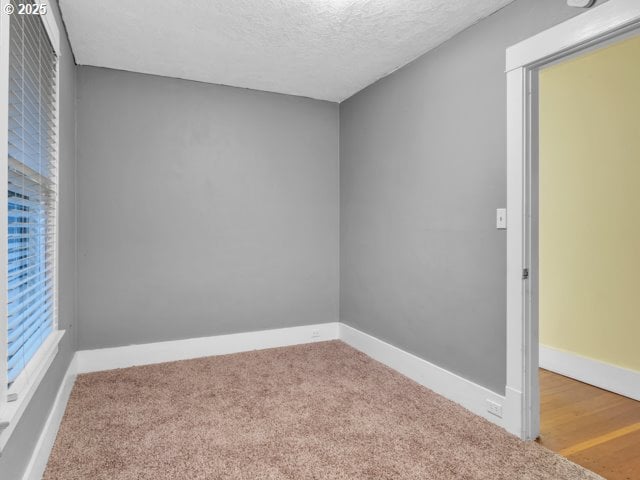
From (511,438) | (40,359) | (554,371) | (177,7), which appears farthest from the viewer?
(554,371)

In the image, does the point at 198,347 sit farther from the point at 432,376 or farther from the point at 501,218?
the point at 501,218

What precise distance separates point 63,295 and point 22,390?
3.88 ft

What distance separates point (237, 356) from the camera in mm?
3424

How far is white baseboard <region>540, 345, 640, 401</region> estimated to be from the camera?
2.66m

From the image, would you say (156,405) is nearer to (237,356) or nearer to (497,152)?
(237,356)

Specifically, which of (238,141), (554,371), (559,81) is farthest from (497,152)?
(238,141)

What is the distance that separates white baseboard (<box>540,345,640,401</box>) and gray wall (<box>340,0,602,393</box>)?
115cm

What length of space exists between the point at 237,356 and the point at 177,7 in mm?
2635

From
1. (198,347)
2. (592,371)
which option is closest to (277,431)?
(198,347)

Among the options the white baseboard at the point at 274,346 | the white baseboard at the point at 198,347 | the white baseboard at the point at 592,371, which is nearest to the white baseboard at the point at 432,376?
the white baseboard at the point at 274,346

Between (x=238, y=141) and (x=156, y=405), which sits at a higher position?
(x=238, y=141)

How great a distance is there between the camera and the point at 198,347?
11.2ft

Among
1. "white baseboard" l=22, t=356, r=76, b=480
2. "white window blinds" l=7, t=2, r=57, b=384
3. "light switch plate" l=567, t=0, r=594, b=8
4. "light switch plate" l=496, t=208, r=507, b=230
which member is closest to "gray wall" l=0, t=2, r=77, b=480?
"white baseboard" l=22, t=356, r=76, b=480

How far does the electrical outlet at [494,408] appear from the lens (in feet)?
7.28
